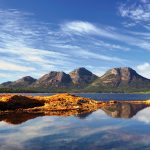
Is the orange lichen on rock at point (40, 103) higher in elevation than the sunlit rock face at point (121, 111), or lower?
higher

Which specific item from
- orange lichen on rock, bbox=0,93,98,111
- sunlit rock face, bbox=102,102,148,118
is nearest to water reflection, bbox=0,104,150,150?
sunlit rock face, bbox=102,102,148,118

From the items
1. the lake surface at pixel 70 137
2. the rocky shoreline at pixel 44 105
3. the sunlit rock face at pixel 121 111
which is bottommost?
the lake surface at pixel 70 137

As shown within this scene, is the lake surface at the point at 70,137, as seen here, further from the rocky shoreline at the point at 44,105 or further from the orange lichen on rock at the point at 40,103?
the orange lichen on rock at the point at 40,103

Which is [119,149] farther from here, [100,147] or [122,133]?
[122,133]

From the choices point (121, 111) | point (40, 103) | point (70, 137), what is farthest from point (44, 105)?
point (70, 137)

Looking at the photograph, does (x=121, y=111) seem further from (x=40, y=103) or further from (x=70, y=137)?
(x=70, y=137)

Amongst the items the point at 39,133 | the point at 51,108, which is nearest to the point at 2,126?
the point at 39,133

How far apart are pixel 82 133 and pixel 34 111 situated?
36778mm

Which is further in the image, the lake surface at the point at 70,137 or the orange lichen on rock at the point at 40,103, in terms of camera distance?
the orange lichen on rock at the point at 40,103

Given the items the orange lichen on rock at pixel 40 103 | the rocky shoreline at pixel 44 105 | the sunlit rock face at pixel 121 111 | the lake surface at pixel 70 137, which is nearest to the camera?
the lake surface at pixel 70 137

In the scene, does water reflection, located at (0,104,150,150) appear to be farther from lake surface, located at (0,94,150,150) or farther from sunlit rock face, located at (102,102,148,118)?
sunlit rock face, located at (102,102,148,118)

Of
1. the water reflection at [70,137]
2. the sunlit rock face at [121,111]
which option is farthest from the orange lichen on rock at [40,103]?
the water reflection at [70,137]

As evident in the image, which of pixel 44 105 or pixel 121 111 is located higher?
pixel 44 105

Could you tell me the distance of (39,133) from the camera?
43906 mm
